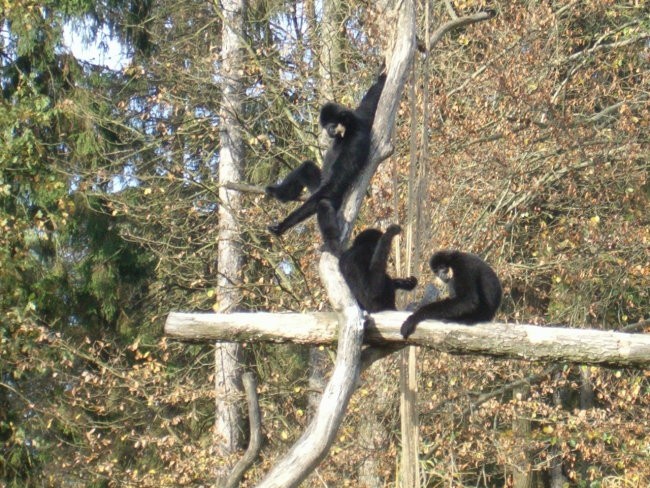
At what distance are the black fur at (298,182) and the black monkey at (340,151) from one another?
0.40 metres

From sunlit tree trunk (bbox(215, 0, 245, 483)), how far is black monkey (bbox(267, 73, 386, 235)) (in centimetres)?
490

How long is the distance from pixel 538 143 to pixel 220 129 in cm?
497

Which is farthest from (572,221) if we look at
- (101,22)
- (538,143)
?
(101,22)

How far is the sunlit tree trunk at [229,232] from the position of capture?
44.5ft

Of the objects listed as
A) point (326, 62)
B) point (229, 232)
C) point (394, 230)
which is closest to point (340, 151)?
point (394, 230)

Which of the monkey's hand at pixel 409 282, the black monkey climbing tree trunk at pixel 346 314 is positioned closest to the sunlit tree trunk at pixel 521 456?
the monkey's hand at pixel 409 282

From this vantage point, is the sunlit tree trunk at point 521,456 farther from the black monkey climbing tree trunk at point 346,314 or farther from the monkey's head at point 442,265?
the black monkey climbing tree trunk at point 346,314

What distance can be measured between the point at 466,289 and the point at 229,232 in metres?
7.08

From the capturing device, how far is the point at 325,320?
6.11 metres

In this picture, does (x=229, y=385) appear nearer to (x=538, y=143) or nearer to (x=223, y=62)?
(x=223, y=62)

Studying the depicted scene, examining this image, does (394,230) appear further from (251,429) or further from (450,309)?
(251,429)

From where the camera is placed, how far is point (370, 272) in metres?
8.10

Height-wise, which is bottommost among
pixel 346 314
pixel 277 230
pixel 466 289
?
pixel 346 314

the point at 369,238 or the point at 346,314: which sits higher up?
the point at 369,238
